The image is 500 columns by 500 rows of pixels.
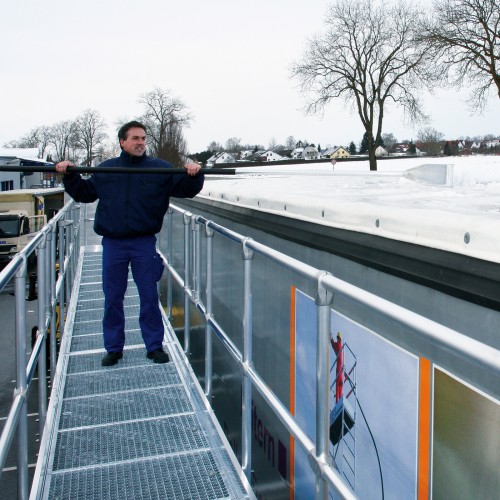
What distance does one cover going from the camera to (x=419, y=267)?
2.37m

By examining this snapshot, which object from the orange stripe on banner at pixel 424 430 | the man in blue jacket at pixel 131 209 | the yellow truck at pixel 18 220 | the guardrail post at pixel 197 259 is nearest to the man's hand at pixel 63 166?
the man in blue jacket at pixel 131 209

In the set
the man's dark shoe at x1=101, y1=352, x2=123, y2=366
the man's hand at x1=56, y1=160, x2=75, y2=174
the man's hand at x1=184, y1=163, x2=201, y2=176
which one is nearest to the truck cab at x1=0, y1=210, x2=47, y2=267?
the man's dark shoe at x1=101, y1=352, x2=123, y2=366

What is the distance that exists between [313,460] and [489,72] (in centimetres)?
1572

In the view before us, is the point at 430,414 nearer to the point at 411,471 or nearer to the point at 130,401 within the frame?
the point at 411,471

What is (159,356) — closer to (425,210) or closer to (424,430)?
(425,210)

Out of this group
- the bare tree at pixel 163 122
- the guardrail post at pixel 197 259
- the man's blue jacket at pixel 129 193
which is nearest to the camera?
the man's blue jacket at pixel 129 193

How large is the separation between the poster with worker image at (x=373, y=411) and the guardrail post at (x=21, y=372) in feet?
4.00

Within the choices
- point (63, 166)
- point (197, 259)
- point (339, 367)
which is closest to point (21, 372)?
point (339, 367)

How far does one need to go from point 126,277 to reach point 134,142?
0.87 metres

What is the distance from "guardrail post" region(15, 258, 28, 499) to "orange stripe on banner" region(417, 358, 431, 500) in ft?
4.79

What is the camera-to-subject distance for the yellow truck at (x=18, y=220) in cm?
2006

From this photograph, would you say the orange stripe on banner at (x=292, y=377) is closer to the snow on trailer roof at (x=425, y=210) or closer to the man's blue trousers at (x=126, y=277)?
the snow on trailer roof at (x=425, y=210)

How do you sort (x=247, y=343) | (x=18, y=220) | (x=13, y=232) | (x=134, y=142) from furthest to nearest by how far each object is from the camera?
(x=18, y=220) < (x=13, y=232) < (x=134, y=142) < (x=247, y=343)

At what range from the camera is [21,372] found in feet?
8.62
